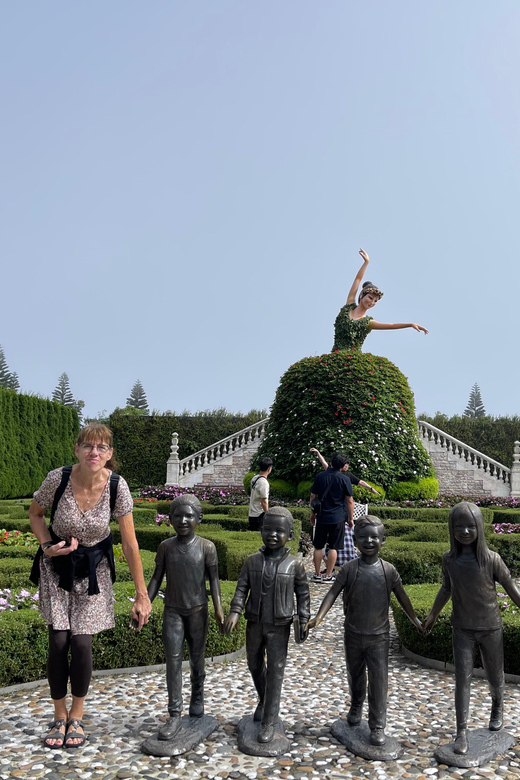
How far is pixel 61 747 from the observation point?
3316 millimetres

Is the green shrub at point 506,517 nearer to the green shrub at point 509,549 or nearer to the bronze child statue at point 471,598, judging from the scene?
the green shrub at point 509,549

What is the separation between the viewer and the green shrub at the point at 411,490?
611 inches

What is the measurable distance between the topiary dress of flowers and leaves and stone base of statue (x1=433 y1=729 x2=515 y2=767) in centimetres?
1135

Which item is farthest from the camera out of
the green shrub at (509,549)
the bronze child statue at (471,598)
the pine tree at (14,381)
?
the pine tree at (14,381)

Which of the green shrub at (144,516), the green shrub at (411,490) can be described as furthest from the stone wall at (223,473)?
the green shrub at (144,516)

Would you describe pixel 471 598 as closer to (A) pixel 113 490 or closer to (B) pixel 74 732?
(A) pixel 113 490

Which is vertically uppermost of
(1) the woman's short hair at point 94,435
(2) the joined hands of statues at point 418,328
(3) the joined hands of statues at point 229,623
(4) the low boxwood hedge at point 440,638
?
(2) the joined hands of statues at point 418,328

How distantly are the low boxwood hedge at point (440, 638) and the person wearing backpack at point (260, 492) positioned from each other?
3.67 m

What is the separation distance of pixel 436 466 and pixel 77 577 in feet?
64.2

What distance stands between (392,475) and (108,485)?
12756 mm

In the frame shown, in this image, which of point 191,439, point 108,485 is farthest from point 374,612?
point 191,439

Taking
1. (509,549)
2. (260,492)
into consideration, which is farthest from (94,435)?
(509,549)

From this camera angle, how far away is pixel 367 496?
14.3m

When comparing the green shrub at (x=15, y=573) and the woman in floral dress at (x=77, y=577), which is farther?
the green shrub at (x=15, y=573)
